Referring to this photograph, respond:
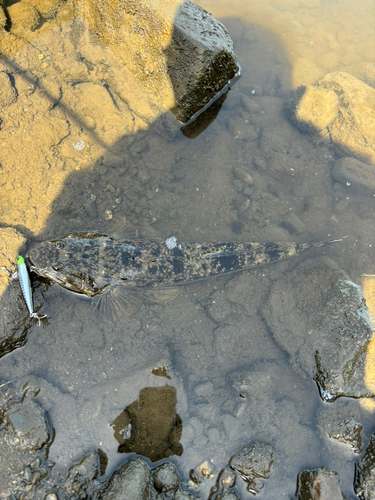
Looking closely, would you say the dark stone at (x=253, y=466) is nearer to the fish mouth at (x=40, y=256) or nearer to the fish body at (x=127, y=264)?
the fish body at (x=127, y=264)

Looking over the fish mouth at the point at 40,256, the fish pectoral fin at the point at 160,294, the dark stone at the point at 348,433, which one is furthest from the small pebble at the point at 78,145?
the dark stone at the point at 348,433

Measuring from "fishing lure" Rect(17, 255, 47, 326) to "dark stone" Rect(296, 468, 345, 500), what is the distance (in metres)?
3.53

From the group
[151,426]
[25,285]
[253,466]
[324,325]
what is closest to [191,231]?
[324,325]

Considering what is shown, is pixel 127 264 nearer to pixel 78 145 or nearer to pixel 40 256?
pixel 40 256

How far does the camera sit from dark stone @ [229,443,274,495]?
339cm

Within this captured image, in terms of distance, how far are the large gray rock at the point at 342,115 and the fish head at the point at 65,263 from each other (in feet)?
14.1

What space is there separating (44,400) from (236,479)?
7.46 feet

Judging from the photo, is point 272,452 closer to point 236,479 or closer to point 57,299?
point 236,479

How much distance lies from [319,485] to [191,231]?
3375 millimetres

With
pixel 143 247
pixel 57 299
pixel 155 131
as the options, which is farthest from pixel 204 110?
pixel 57 299

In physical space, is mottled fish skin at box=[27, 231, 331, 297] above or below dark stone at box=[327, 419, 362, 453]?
above

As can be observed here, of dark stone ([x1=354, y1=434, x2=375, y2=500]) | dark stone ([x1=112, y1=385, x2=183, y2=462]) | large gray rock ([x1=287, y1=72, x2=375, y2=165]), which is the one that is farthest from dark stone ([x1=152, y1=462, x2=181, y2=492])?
large gray rock ([x1=287, y1=72, x2=375, y2=165])

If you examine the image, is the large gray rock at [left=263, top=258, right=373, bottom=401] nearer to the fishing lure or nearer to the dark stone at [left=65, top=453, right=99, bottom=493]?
the dark stone at [left=65, top=453, right=99, bottom=493]

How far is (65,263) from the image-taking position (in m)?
4.02
